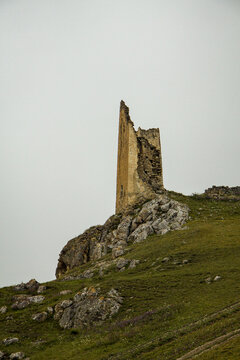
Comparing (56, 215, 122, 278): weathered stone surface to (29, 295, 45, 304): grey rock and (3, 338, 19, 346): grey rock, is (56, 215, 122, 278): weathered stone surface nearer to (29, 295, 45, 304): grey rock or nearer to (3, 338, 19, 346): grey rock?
(29, 295, 45, 304): grey rock

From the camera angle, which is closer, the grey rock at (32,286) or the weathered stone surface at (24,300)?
the weathered stone surface at (24,300)

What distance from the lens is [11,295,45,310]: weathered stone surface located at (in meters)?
26.9

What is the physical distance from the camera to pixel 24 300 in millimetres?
27859

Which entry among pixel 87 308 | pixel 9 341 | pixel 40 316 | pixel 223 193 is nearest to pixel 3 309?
pixel 40 316

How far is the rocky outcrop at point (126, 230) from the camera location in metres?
41.0

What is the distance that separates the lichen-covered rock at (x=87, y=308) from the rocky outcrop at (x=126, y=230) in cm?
1206

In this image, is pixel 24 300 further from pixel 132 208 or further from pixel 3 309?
pixel 132 208

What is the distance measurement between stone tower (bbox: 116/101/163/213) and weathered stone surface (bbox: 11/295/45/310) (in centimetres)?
2447

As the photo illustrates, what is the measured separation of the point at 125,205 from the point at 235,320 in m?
36.6

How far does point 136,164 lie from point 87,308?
104 ft

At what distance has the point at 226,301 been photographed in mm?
19750

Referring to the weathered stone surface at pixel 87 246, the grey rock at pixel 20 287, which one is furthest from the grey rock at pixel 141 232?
the grey rock at pixel 20 287

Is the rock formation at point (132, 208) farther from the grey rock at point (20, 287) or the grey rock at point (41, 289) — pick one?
the grey rock at point (20, 287)

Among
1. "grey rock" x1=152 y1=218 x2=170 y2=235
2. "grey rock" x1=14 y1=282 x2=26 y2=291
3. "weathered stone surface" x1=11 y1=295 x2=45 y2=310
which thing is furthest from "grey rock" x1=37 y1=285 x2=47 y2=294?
"grey rock" x1=152 y1=218 x2=170 y2=235
